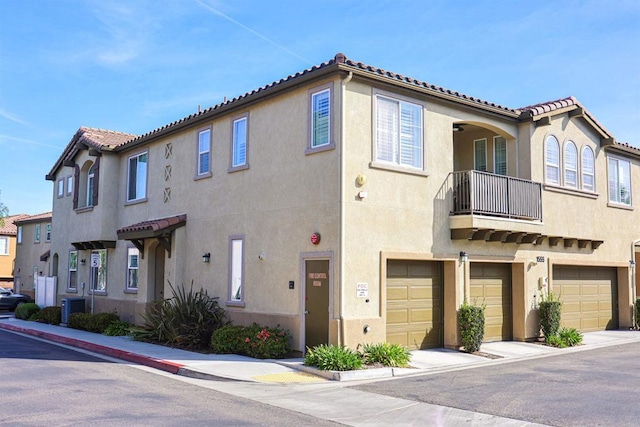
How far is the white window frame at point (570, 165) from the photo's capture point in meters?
19.7

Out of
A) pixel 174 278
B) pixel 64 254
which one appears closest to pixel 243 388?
pixel 174 278

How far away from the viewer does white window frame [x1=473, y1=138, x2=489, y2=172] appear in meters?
19.1

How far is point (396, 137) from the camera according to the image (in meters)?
15.0

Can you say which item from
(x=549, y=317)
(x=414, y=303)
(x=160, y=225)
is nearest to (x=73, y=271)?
(x=160, y=225)

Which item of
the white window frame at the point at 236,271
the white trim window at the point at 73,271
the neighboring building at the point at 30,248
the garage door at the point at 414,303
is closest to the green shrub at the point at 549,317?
the garage door at the point at 414,303

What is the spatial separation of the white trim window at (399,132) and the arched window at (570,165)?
6.74m

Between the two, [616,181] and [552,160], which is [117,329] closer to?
[552,160]

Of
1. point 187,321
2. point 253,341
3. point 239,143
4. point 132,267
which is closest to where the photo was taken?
point 253,341

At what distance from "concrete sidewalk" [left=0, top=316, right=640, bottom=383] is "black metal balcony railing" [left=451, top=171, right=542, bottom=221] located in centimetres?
358

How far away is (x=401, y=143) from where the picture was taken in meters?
15.1

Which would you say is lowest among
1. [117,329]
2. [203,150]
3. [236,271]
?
[117,329]

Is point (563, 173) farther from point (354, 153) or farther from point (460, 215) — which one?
point (354, 153)

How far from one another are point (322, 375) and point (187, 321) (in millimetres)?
5466

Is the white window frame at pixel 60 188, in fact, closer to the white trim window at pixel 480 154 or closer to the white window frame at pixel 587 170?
the white trim window at pixel 480 154
